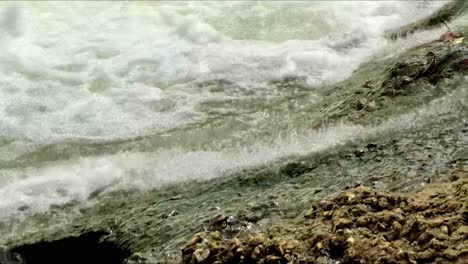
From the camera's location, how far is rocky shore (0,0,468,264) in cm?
360

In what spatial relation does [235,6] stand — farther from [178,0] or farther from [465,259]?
[465,259]

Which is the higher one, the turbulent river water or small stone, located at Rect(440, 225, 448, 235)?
the turbulent river water

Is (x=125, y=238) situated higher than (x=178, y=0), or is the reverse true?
(x=178, y=0)

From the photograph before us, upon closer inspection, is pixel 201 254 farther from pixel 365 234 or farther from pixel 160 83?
pixel 160 83

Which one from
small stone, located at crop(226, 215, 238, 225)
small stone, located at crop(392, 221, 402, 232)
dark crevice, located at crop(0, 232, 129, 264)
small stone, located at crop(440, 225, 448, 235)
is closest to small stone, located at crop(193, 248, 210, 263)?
small stone, located at crop(226, 215, 238, 225)

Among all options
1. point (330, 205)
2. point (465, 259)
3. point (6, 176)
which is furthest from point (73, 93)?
point (465, 259)

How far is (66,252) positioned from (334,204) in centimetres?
206

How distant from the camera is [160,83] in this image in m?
7.31

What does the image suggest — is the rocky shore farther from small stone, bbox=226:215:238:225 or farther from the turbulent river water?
the turbulent river water

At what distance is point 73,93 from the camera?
7215 mm

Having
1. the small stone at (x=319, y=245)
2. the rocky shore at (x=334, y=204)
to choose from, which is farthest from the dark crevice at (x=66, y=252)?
the small stone at (x=319, y=245)

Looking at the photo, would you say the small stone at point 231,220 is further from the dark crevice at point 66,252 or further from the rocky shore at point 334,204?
the dark crevice at point 66,252

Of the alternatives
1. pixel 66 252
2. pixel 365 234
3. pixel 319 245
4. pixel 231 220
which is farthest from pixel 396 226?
pixel 66 252

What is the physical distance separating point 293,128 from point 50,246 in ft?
7.73
